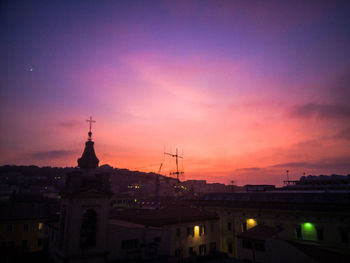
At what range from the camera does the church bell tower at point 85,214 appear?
2823 centimetres

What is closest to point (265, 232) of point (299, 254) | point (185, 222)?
point (299, 254)

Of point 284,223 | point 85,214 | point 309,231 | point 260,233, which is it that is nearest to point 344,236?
point 309,231

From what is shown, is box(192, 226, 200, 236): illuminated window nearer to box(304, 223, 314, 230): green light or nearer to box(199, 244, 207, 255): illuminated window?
box(199, 244, 207, 255): illuminated window

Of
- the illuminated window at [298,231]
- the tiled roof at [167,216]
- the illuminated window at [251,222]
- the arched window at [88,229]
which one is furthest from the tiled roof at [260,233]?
the arched window at [88,229]

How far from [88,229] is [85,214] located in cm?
178

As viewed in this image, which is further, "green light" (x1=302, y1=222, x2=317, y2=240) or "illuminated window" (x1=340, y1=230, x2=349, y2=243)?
"green light" (x1=302, y1=222, x2=317, y2=240)

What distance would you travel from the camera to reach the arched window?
29.3 metres

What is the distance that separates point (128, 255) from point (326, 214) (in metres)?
33.9

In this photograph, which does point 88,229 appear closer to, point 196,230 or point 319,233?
point 196,230

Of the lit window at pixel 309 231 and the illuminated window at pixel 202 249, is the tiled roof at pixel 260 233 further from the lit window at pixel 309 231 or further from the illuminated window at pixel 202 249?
the illuminated window at pixel 202 249

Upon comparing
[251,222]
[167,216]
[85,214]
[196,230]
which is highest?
[85,214]

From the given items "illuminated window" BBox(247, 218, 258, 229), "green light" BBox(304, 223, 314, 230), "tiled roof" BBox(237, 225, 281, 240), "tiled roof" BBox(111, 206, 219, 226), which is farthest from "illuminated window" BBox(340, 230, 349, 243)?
"tiled roof" BBox(111, 206, 219, 226)

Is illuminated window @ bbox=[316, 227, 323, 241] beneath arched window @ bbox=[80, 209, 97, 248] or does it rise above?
beneath

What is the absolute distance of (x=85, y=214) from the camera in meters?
30.4
